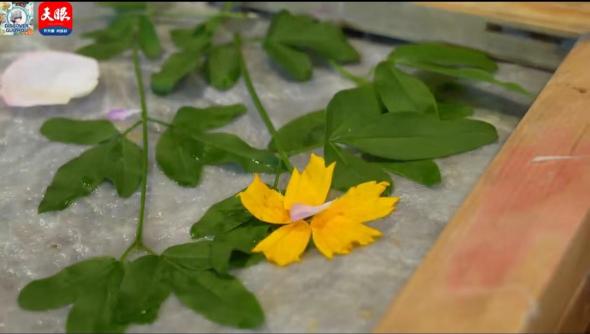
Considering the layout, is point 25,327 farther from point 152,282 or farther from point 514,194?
point 514,194

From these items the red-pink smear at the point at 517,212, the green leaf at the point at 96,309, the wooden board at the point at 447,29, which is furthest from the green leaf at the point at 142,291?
the wooden board at the point at 447,29

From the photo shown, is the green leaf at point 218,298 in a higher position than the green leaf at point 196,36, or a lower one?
lower

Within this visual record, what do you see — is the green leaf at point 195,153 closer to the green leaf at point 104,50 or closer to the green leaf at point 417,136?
the green leaf at point 417,136

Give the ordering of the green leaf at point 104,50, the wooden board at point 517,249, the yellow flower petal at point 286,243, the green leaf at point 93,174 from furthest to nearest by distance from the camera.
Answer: the green leaf at point 104,50, the green leaf at point 93,174, the yellow flower petal at point 286,243, the wooden board at point 517,249

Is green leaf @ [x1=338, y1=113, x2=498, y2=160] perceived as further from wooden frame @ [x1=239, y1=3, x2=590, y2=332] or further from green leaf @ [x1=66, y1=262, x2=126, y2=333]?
green leaf @ [x1=66, y1=262, x2=126, y2=333]

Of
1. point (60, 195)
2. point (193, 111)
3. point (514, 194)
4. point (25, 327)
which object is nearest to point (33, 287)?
point (25, 327)

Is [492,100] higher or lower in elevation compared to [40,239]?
higher

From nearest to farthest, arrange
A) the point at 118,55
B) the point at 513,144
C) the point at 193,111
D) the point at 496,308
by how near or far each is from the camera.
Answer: the point at 496,308 < the point at 513,144 < the point at 193,111 < the point at 118,55

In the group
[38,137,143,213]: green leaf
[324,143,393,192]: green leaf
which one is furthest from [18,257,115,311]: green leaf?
[324,143,393,192]: green leaf
